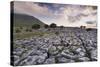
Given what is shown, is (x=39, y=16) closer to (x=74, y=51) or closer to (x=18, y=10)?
(x=18, y=10)

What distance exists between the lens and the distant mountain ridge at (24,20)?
241 centimetres

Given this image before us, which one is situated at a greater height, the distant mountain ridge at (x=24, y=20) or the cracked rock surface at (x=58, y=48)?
the distant mountain ridge at (x=24, y=20)

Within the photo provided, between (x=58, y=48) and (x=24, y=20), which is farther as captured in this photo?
(x=58, y=48)

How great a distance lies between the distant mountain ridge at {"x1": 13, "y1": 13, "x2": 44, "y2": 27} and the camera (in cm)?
241

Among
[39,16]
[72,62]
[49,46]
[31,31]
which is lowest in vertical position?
[72,62]

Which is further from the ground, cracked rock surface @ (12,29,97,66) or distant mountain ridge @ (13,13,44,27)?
distant mountain ridge @ (13,13,44,27)

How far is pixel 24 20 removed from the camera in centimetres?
246

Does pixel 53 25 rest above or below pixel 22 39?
above

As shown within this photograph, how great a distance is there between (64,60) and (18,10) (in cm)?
87

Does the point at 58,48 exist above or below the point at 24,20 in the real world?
below
